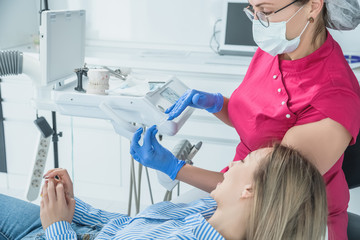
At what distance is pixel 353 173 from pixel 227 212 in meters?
0.55

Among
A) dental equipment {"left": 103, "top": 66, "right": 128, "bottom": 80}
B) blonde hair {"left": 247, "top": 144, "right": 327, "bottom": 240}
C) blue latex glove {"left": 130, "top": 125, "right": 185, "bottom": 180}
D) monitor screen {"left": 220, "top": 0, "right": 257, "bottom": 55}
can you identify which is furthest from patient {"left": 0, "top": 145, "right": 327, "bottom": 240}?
monitor screen {"left": 220, "top": 0, "right": 257, "bottom": 55}

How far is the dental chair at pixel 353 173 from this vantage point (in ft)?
4.41

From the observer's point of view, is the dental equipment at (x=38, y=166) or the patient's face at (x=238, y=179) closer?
the patient's face at (x=238, y=179)

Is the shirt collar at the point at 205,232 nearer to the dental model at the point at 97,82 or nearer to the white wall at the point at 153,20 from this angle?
the dental model at the point at 97,82

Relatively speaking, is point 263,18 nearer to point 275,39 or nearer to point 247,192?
point 275,39

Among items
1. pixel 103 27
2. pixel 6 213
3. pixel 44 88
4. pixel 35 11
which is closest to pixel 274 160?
pixel 6 213

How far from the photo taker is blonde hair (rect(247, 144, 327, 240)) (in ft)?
3.20

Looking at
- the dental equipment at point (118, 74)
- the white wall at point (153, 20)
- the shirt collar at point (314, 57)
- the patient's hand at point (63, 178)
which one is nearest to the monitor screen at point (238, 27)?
the white wall at point (153, 20)

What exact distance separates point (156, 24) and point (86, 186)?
1.16m

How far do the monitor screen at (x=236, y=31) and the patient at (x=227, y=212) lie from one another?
150cm

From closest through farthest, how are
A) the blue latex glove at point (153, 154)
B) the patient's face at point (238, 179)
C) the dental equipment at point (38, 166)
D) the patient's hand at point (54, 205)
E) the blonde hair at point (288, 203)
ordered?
the blonde hair at point (288, 203)
the patient's face at point (238, 179)
the patient's hand at point (54, 205)
the blue latex glove at point (153, 154)
the dental equipment at point (38, 166)

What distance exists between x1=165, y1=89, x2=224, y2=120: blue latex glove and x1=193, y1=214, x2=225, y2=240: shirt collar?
479 mm

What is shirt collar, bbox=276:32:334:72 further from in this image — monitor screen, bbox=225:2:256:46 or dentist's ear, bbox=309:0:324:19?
monitor screen, bbox=225:2:256:46

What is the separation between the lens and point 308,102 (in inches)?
48.6
